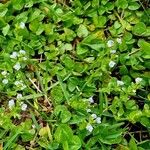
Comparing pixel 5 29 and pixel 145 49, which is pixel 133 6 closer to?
pixel 145 49

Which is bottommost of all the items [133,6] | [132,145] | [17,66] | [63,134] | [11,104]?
[132,145]

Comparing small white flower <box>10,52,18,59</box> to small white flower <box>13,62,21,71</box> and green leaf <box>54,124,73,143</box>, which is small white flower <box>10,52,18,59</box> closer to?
small white flower <box>13,62,21,71</box>

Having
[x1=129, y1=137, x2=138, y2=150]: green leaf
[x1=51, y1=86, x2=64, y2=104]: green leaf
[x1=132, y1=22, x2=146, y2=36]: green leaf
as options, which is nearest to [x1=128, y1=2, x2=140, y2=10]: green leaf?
[x1=132, y1=22, x2=146, y2=36]: green leaf

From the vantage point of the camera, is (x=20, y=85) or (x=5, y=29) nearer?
(x=20, y=85)

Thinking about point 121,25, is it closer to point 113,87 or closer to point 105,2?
point 105,2

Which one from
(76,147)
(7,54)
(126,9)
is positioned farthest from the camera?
(126,9)

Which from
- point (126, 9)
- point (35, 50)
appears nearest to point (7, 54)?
point (35, 50)

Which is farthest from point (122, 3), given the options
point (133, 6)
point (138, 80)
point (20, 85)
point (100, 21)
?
point (20, 85)

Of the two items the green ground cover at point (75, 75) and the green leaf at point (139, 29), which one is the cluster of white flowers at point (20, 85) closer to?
the green ground cover at point (75, 75)
